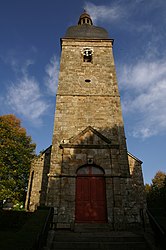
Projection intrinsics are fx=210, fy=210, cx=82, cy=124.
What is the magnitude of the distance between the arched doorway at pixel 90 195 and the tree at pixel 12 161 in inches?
396

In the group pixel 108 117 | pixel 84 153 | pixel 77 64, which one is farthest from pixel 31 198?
pixel 77 64

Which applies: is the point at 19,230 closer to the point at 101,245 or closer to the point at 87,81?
the point at 101,245

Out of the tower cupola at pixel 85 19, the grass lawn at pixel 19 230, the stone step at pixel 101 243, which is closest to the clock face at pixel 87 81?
the grass lawn at pixel 19 230

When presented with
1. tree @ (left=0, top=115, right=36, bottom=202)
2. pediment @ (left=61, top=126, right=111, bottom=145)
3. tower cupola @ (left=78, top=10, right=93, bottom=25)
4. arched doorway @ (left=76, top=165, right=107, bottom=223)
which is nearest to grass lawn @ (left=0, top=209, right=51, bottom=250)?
arched doorway @ (left=76, top=165, right=107, bottom=223)

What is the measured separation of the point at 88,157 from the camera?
10.3m

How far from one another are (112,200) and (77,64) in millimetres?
9355

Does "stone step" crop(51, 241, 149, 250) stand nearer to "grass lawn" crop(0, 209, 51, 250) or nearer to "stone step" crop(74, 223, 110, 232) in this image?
"grass lawn" crop(0, 209, 51, 250)

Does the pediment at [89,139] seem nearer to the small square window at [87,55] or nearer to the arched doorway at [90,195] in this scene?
the arched doorway at [90,195]

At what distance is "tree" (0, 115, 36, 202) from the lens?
18.0m

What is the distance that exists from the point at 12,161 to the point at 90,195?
1212cm

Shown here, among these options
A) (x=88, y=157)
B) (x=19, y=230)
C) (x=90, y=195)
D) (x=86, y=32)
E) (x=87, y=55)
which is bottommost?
(x=19, y=230)

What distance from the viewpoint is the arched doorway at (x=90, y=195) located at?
919cm

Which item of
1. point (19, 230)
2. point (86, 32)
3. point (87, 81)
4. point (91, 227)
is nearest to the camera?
point (19, 230)

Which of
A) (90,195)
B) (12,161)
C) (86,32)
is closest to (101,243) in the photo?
(90,195)
